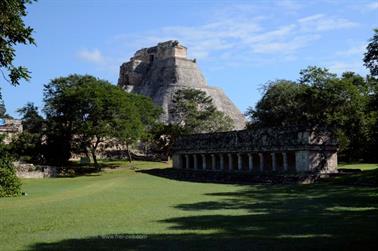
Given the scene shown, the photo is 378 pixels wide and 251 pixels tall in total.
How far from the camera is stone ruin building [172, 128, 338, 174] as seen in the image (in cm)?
4075

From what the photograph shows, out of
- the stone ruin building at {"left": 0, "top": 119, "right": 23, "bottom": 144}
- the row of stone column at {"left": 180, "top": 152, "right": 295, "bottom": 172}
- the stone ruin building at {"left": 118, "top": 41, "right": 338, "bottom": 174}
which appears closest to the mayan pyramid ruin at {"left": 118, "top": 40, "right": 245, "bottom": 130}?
the stone ruin building at {"left": 118, "top": 41, "right": 338, "bottom": 174}

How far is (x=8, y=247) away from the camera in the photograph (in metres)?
10.7

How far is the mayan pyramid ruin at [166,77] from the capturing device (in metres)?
99.2

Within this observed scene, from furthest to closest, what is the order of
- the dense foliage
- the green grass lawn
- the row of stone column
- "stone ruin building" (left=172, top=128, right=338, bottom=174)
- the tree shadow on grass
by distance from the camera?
the dense foliage → the row of stone column → "stone ruin building" (left=172, top=128, right=338, bottom=174) → the green grass lawn → the tree shadow on grass

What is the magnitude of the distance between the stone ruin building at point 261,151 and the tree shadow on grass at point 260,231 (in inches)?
871

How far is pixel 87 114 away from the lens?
56062 mm

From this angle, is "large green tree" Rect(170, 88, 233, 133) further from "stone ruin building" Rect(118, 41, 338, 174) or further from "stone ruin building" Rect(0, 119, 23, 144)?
"stone ruin building" Rect(0, 119, 23, 144)

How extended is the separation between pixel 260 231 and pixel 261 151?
33.3 metres

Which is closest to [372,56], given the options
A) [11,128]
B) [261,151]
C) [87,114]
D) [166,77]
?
[261,151]

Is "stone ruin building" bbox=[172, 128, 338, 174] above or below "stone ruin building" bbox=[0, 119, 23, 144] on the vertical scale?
below

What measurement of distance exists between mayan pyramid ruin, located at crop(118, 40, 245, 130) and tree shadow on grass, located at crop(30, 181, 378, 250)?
7251 centimetres

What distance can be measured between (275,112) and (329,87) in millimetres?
10185


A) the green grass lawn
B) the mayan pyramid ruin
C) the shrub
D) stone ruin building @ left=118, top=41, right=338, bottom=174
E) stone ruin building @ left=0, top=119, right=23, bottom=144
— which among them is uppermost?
the mayan pyramid ruin

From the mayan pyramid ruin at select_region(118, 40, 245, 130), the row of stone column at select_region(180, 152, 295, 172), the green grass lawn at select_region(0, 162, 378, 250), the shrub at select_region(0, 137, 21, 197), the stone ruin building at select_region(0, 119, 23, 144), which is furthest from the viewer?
the mayan pyramid ruin at select_region(118, 40, 245, 130)
